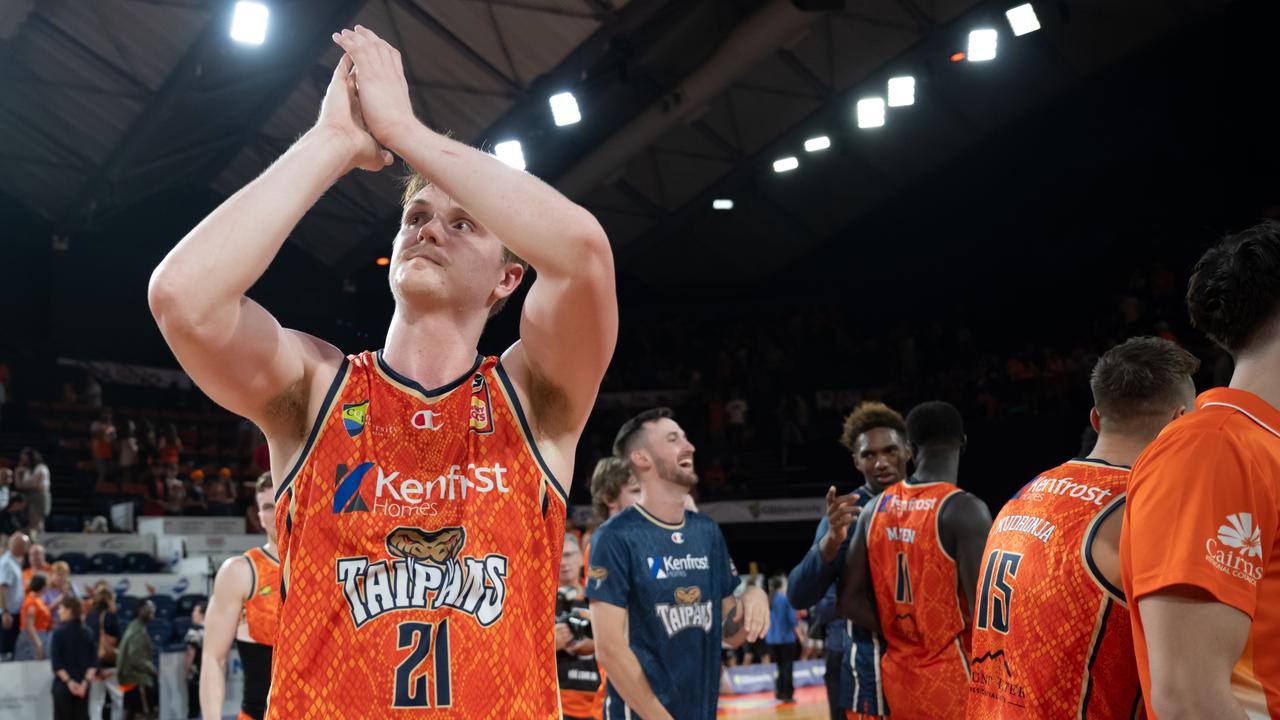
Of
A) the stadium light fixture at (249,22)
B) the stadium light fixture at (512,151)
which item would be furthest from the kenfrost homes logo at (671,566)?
the stadium light fixture at (512,151)

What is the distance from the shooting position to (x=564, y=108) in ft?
48.0

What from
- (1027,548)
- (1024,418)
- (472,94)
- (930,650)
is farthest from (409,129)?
(1024,418)

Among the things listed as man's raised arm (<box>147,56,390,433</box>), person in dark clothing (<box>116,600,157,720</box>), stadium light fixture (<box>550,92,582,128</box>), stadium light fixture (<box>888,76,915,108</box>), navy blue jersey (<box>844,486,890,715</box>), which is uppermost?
stadium light fixture (<box>888,76,915,108</box>)

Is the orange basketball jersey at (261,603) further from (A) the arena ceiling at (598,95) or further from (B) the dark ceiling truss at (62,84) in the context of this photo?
(B) the dark ceiling truss at (62,84)

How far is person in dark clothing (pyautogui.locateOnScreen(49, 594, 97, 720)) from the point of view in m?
9.88

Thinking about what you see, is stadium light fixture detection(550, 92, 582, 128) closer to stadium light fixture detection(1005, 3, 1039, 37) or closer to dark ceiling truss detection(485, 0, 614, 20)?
dark ceiling truss detection(485, 0, 614, 20)

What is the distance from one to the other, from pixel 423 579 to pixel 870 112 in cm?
1582

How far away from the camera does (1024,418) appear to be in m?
16.6

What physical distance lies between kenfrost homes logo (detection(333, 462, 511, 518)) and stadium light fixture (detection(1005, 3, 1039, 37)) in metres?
14.2

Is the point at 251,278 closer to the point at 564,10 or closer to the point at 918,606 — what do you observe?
the point at 918,606

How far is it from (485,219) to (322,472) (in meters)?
0.57

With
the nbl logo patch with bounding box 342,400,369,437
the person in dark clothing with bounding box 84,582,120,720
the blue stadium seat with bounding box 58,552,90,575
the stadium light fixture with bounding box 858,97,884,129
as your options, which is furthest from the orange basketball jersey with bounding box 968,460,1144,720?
the stadium light fixture with bounding box 858,97,884,129

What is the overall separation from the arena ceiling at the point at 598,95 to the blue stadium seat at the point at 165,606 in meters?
6.68

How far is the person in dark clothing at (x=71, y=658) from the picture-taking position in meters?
9.88
